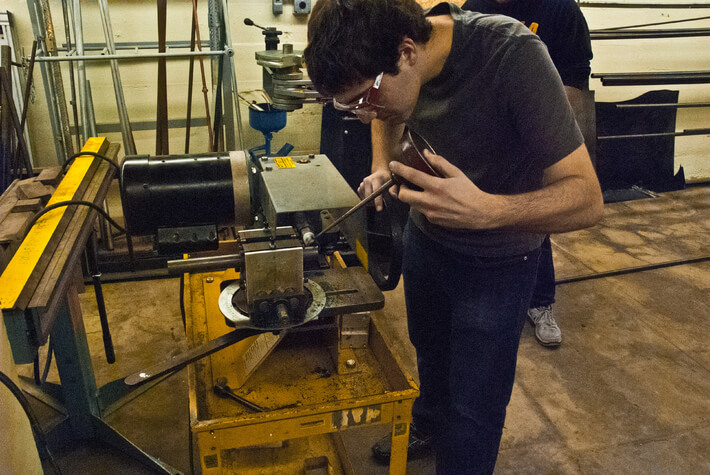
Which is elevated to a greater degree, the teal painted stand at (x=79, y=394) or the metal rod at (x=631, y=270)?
the teal painted stand at (x=79, y=394)

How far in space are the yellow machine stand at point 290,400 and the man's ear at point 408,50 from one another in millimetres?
655

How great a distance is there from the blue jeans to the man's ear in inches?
17.5

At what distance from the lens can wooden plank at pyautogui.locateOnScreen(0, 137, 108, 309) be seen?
3.45 feet

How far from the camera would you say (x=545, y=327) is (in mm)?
2338

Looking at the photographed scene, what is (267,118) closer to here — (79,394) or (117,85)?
(117,85)

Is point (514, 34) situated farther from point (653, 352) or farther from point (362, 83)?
point (653, 352)

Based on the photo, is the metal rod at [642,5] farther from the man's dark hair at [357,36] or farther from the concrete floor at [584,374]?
the man's dark hair at [357,36]

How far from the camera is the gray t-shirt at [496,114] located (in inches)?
38.8

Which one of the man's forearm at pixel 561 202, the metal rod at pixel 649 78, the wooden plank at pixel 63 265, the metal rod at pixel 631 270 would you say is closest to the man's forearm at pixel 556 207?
the man's forearm at pixel 561 202

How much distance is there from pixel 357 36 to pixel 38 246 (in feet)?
2.82

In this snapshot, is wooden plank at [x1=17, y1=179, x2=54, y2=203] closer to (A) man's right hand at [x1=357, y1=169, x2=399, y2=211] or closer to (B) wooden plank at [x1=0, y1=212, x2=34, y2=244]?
(B) wooden plank at [x1=0, y1=212, x2=34, y2=244]

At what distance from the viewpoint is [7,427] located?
3.09ft

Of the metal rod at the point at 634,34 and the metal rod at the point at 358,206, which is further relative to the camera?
A: the metal rod at the point at 634,34

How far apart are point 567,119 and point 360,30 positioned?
0.40m
